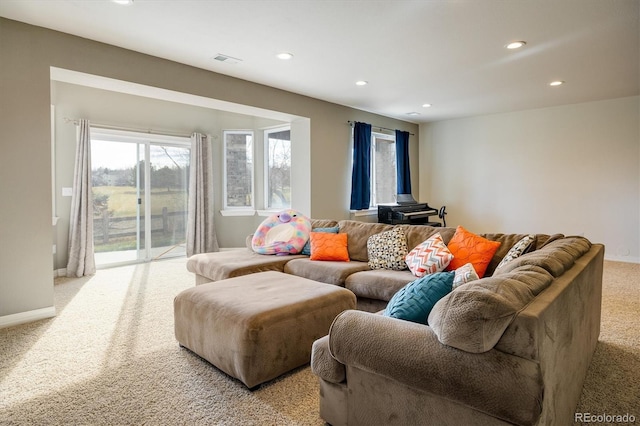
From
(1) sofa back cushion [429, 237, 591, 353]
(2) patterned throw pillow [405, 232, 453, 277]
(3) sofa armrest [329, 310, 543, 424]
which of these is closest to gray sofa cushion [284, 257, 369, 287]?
(2) patterned throw pillow [405, 232, 453, 277]

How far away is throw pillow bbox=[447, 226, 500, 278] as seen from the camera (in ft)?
9.12

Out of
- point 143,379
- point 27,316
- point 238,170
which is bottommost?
point 143,379

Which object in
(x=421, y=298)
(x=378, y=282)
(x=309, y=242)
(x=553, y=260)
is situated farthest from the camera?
(x=309, y=242)

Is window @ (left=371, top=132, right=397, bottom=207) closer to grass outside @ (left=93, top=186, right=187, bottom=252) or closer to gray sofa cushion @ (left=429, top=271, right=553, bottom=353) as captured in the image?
grass outside @ (left=93, top=186, right=187, bottom=252)

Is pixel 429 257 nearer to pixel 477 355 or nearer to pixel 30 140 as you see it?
pixel 477 355

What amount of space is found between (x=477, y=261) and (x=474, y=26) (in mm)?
1950

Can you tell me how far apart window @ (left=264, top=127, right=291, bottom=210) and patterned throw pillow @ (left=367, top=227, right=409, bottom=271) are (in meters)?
3.14

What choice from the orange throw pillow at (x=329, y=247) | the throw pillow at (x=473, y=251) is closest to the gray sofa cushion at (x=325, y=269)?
the orange throw pillow at (x=329, y=247)

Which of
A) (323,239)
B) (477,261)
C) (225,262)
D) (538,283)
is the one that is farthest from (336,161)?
(538,283)

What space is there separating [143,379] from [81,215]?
349cm

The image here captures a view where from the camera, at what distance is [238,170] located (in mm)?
6641

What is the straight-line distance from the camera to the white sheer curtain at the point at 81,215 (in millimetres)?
4805

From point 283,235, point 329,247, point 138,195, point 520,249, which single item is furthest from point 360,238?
point 138,195

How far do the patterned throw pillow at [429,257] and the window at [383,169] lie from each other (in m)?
3.80
